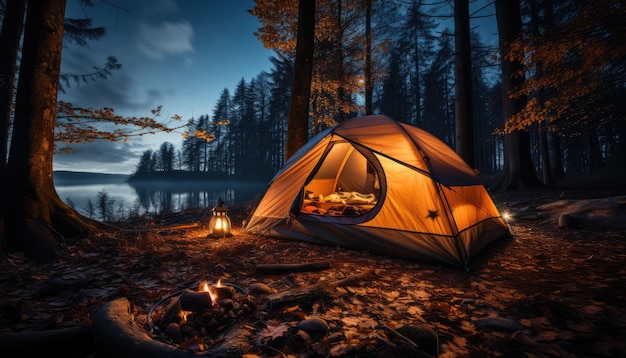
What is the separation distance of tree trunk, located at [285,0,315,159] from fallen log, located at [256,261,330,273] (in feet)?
13.2

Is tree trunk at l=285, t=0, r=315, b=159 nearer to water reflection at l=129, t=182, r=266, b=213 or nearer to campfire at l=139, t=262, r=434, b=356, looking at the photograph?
campfire at l=139, t=262, r=434, b=356

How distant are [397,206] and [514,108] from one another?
8.38 m

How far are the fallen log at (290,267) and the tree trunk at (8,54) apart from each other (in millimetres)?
8553

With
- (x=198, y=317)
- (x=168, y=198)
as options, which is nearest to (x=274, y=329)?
(x=198, y=317)

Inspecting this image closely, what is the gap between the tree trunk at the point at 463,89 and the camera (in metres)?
8.46

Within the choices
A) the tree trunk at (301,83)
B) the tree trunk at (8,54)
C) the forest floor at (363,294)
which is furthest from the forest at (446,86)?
the tree trunk at (8,54)

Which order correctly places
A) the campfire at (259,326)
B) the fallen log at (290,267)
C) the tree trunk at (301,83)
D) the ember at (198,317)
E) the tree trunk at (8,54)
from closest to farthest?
the campfire at (259,326) → the ember at (198,317) → the fallen log at (290,267) → the tree trunk at (8,54) → the tree trunk at (301,83)

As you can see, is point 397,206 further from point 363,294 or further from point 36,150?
point 36,150

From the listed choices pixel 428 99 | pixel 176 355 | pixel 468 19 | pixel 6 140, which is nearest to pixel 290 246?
pixel 176 355

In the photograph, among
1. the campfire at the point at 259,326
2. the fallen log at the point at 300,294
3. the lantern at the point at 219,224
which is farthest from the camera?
the lantern at the point at 219,224

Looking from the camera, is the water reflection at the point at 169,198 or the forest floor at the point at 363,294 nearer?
the forest floor at the point at 363,294

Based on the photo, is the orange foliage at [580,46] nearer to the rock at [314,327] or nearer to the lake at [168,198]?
the rock at [314,327]

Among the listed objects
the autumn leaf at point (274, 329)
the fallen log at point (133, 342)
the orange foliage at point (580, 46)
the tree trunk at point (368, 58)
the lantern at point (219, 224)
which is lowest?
the autumn leaf at point (274, 329)

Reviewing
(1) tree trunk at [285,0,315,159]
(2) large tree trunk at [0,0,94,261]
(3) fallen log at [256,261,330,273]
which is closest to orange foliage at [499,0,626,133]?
(1) tree trunk at [285,0,315,159]
